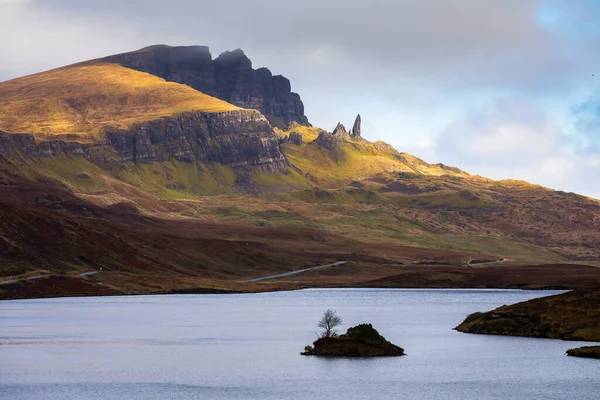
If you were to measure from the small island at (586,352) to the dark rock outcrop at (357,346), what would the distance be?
1793cm

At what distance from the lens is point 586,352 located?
332 ft

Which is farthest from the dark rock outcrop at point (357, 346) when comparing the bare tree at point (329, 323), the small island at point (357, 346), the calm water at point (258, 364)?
the bare tree at point (329, 323)

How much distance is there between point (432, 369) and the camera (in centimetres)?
9431

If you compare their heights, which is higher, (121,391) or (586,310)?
(586,310)

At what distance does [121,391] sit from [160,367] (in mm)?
15302

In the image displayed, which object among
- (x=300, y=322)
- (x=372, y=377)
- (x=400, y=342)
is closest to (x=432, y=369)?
(x=372, y=377)

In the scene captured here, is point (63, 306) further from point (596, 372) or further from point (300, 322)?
point (596, 372)

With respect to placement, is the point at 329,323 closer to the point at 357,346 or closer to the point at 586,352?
the point at 357,346

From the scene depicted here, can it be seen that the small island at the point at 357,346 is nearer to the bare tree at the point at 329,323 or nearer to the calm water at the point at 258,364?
the calm water at the point at 258,364

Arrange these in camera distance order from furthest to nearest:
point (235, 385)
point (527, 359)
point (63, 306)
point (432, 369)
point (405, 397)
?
1. point (63, 306)
2. point (527, 359)
3. point (432, 369)
4. point (235, 385)
5. point (405, 397)

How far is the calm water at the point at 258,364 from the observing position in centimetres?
8175

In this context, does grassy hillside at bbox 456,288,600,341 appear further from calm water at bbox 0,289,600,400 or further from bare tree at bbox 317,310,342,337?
bare tree at bbox 317,310,342,337

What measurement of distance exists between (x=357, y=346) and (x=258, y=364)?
11.2m

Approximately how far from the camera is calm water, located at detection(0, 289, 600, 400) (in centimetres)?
8175
